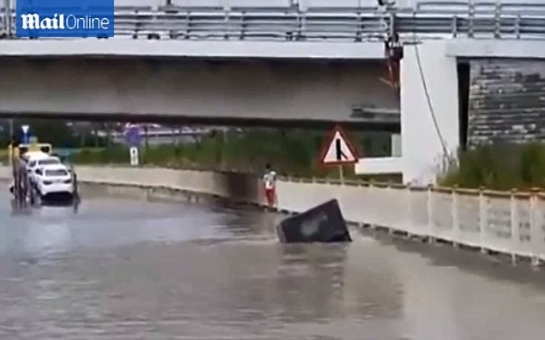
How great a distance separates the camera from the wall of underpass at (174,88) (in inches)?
1722

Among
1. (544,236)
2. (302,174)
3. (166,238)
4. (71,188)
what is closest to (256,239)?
(166,238)

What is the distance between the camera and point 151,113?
44719 mm

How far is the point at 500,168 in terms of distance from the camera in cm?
3706

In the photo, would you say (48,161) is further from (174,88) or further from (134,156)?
(174,88)

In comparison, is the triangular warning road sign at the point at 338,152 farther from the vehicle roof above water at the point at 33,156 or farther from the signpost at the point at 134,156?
the signpost at the point at 134,156

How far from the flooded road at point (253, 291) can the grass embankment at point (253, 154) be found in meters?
19.7

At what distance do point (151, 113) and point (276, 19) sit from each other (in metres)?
4.49

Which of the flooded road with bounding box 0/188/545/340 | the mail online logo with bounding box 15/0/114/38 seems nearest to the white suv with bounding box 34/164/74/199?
the mail online logo with bounding box 15/0/114/38

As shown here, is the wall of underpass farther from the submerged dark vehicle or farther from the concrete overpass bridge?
the submerged dark vehicle

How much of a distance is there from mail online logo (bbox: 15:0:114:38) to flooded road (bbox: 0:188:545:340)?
717 cm

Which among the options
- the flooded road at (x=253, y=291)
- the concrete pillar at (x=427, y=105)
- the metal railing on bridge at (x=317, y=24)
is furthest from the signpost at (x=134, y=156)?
the flooded road at (x=253, y=291)

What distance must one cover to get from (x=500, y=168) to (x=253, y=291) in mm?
15310

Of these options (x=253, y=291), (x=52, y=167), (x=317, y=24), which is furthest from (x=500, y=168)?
(x=52, y=167)

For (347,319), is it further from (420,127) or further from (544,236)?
(420,127)
